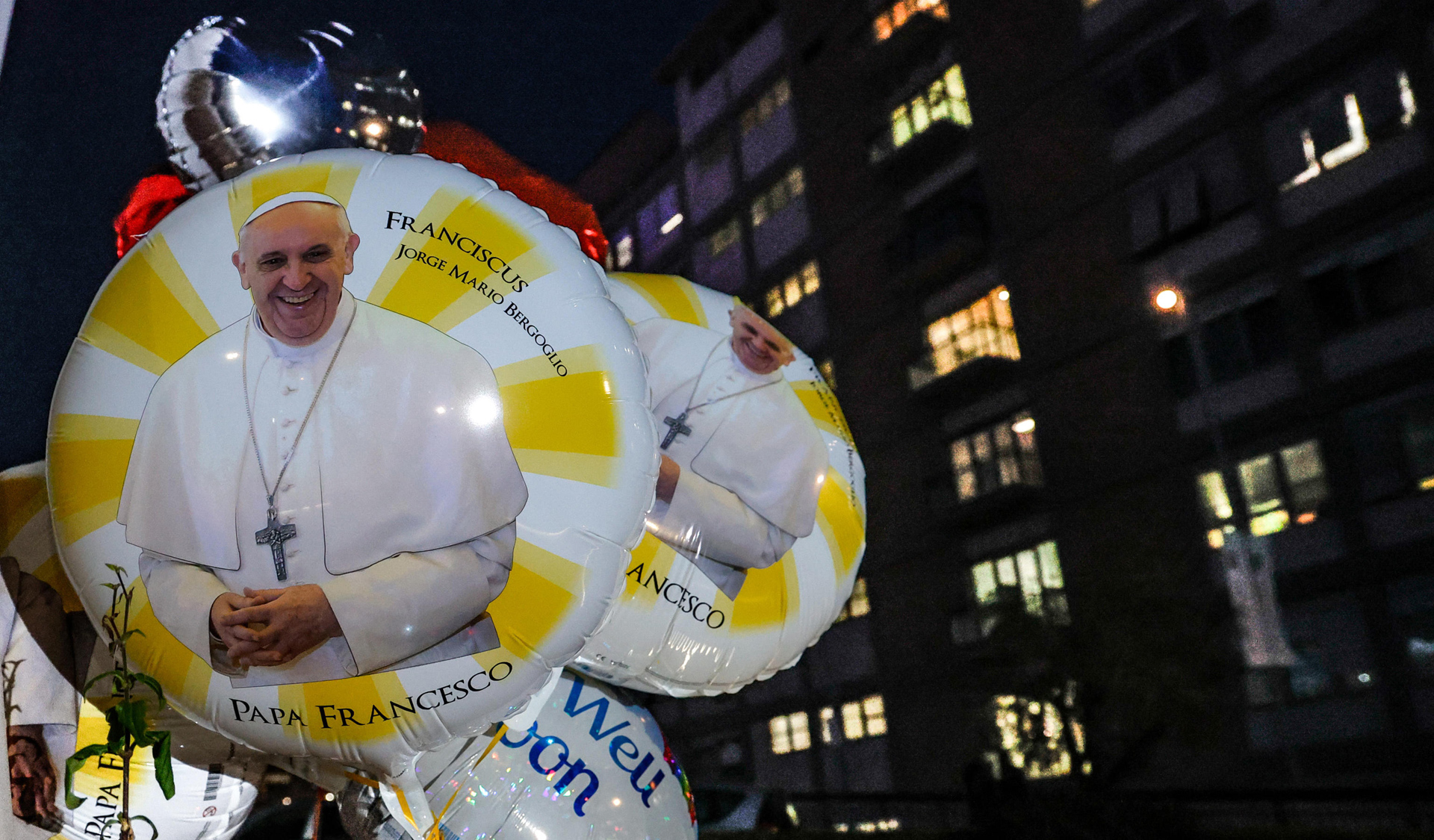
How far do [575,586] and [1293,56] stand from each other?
Answer: 42.4 ft

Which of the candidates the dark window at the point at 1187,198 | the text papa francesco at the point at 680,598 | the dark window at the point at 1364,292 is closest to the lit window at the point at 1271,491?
the dark window at the point at 1364,292

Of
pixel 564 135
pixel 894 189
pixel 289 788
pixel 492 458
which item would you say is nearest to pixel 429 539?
pixel 492 458

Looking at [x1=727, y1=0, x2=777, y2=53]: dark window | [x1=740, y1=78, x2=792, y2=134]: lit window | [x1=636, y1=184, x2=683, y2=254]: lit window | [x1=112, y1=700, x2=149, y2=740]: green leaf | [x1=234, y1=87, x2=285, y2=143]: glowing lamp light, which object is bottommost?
[x1=112, y1=700, x2=149, y2=740]: green leaf

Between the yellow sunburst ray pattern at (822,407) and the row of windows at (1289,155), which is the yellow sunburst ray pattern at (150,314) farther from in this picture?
the row of windows at (1289,155)

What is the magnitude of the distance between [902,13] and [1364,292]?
9.24 m

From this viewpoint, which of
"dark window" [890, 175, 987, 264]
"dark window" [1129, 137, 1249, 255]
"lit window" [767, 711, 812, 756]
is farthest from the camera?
"lit window" [767, 711, 812, 756]

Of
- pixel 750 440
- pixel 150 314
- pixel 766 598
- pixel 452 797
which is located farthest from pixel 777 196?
pixel 150 314

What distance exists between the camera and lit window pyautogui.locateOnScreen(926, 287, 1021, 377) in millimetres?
15500

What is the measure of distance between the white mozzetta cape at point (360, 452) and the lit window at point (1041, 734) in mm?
10653

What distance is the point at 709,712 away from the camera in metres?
19.1

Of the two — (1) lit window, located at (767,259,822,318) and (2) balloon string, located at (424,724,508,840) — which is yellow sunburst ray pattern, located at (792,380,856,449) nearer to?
(2) balloon string, located at (424,724,508,840)

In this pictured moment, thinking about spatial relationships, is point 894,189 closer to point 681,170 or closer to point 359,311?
point 681,170

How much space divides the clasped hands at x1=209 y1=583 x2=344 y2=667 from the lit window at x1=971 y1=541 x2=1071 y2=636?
11.3 metres

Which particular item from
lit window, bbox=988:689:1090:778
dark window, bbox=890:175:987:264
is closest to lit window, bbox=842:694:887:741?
lit window, bbox=988:689:1090:778
